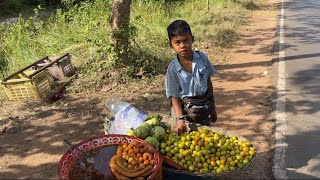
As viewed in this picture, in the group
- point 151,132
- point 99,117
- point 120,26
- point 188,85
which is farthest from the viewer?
point 120,26

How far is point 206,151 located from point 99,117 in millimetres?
2712

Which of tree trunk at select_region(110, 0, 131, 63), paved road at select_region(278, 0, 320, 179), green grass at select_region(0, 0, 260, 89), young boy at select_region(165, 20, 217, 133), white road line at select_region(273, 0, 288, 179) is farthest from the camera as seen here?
green grass at select_region(0, 0, 260, 89)

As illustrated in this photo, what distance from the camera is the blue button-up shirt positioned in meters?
3.40

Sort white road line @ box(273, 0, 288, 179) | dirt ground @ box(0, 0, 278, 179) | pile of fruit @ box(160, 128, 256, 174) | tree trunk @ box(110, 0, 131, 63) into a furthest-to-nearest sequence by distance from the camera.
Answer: tree trunk @ box(110, 0, 131, 63) → dirt ground @ box(0, 0, 278, 179) → white road line @ box(273, 0, 288, 179) → pile of fruit @ box(160, 128, 256, 174)

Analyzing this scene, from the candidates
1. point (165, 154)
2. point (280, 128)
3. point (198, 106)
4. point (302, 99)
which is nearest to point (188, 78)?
point (198, 106)

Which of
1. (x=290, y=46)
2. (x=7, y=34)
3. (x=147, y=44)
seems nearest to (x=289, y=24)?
(x=290, y=46)

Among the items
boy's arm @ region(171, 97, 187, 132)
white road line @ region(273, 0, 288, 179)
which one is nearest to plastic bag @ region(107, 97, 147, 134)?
boy's arm @ region(171, 97, 187, 132)

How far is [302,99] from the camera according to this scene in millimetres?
5824

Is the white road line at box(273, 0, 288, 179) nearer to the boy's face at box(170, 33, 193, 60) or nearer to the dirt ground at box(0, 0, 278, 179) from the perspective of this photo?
the dirt ground at box(0, 0, 278, 179)

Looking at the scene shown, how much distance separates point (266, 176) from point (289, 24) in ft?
32.1

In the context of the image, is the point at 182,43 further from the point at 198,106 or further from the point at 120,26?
the point at 120,26

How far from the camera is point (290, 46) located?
919 centimetres

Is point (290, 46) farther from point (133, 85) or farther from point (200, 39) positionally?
point (133, 85)

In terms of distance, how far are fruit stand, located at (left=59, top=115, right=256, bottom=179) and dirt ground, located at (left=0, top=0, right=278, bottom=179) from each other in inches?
24.6
